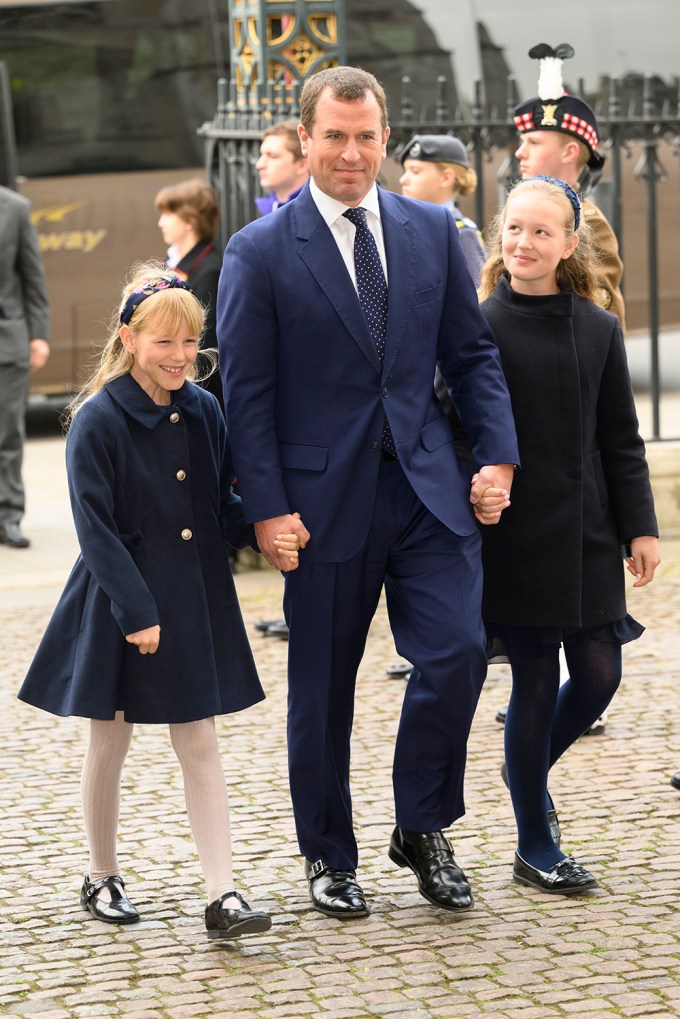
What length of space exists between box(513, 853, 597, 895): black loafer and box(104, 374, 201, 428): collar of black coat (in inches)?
55.5

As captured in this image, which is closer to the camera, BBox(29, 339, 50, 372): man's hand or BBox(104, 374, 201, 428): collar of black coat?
BBox(104, 374, 201, 428): collar of black coat

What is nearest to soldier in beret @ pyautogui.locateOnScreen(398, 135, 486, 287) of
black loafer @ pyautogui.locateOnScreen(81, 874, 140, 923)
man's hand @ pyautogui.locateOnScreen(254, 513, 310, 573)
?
man's hand @ pyautogui.locateOnScreen(254, 513, 310, 573)

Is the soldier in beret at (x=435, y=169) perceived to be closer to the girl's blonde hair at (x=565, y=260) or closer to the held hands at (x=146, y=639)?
the girl's blonde hair at (x=565, y=260)

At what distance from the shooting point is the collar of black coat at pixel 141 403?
14.2ft

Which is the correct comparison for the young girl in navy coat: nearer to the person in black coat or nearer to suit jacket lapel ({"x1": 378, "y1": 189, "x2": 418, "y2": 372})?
suit jacket lapel ({"x1": 378, "y1": 189, "x2": 418, "y2": 372})

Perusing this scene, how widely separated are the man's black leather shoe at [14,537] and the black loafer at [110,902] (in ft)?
16.7

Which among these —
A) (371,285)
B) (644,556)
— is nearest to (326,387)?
(371,285)

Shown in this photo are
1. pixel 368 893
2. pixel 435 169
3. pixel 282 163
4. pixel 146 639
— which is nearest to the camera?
pixel 146 639

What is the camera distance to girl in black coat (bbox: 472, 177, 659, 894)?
4523 millimetres

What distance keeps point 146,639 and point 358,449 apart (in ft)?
2.20

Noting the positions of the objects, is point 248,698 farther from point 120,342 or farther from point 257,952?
point 120,342

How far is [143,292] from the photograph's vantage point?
4.38 metres

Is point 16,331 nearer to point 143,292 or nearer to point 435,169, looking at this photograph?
point 435,169

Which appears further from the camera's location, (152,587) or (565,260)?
(565,260)
